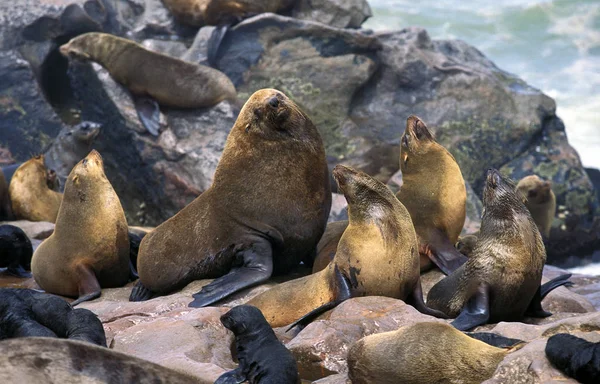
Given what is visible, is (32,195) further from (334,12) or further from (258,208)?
(334,12)

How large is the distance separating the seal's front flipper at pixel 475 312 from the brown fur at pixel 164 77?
7737 millimetres

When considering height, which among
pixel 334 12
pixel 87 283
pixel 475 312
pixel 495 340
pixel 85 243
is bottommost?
pixel 87 283

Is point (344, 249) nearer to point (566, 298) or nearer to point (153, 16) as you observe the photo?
point (566, 298)

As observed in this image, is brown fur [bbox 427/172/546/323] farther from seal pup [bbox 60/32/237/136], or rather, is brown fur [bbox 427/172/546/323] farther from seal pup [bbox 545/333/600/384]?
seal pup [bbox 60/32/237/136]

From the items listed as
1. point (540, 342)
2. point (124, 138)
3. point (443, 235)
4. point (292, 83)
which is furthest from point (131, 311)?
point (292, 83)

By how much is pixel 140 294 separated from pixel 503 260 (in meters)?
2.86

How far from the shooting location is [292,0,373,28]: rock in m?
15.2

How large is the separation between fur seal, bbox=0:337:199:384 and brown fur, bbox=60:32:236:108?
9.58 meters

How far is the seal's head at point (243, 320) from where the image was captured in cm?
458

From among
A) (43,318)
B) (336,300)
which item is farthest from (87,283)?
(336,300)

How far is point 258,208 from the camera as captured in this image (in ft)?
21.7

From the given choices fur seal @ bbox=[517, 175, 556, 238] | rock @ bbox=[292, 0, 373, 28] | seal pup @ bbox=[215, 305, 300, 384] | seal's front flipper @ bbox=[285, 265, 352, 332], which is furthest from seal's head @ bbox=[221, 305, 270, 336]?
rock @ bbox=[292, 0, 373, 28]

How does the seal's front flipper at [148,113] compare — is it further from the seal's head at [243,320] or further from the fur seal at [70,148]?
the seal's head at [243,320]

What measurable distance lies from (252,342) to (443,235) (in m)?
2.81
